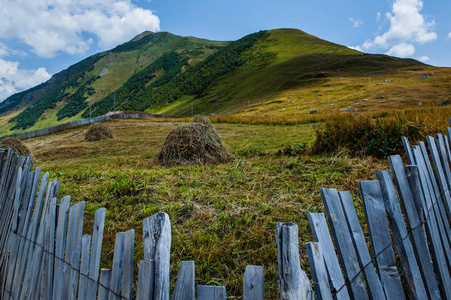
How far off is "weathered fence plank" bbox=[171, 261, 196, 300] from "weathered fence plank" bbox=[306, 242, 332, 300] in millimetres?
488

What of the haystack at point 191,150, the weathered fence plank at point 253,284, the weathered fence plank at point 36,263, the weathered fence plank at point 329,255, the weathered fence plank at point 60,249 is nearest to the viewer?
the weathered fence plank at point 253,284

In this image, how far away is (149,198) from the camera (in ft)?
12.8

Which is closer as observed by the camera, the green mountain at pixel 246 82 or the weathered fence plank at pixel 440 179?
the weathered fence plank at pixel 440 179

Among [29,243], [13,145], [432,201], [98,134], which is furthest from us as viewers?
[98,134]

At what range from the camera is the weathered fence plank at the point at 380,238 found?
1.28 m

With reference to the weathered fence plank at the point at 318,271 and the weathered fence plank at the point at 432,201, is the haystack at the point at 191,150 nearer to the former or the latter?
the weathered fence plank at the point at 432,201

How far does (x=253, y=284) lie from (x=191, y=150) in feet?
18.9

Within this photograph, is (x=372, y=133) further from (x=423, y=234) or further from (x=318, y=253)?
(x=318, y=253)

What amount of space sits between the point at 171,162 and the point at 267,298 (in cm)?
492

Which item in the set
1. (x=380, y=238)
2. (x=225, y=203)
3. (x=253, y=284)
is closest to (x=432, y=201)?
(x=380, y=238)

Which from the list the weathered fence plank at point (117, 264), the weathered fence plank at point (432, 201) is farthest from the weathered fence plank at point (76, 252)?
the weathered fence plank at point (432, 201)

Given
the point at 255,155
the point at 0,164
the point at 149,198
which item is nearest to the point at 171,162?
the point at 255,155

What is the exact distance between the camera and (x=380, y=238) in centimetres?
133

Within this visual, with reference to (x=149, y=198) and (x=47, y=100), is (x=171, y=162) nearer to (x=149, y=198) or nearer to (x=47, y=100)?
(x=149, y=198)
